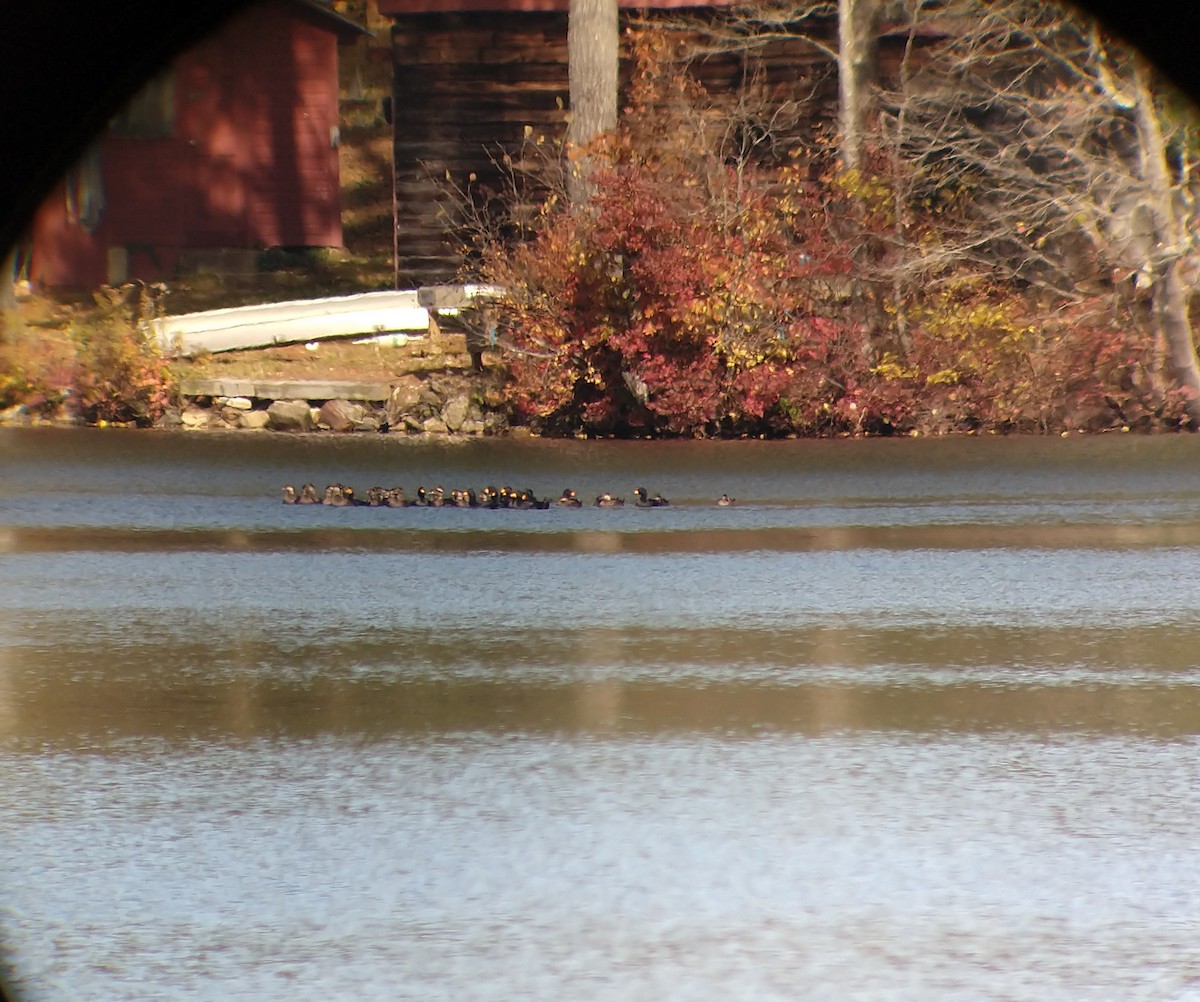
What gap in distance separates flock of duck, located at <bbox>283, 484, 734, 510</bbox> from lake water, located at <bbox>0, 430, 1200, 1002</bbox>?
4.37 ft

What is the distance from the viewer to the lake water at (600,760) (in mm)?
5109

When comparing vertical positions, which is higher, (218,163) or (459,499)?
(218,163)

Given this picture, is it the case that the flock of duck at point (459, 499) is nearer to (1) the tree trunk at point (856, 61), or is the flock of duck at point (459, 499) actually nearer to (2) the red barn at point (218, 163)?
(1) the tree trunk at point (856, 61)

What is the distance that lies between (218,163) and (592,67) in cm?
1005

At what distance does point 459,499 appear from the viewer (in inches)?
621

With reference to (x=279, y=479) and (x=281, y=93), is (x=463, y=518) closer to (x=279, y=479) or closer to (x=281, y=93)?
(x=279, y=479)

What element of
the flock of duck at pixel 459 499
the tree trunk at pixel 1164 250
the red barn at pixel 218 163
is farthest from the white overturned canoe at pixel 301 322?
the flock of duck at pixel 459 499

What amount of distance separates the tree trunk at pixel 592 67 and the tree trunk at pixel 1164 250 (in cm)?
793

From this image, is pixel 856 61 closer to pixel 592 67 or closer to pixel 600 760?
pixel 592 67

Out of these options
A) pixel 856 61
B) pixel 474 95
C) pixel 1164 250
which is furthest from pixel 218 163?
pixel 1164 250

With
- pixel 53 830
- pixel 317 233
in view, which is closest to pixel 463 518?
pixel 53 830

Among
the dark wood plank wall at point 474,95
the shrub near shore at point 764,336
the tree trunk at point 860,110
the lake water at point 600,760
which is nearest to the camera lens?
the lake water at point 600,760

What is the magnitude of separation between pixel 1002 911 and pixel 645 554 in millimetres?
7453

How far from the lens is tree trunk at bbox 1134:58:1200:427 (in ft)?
71.2
